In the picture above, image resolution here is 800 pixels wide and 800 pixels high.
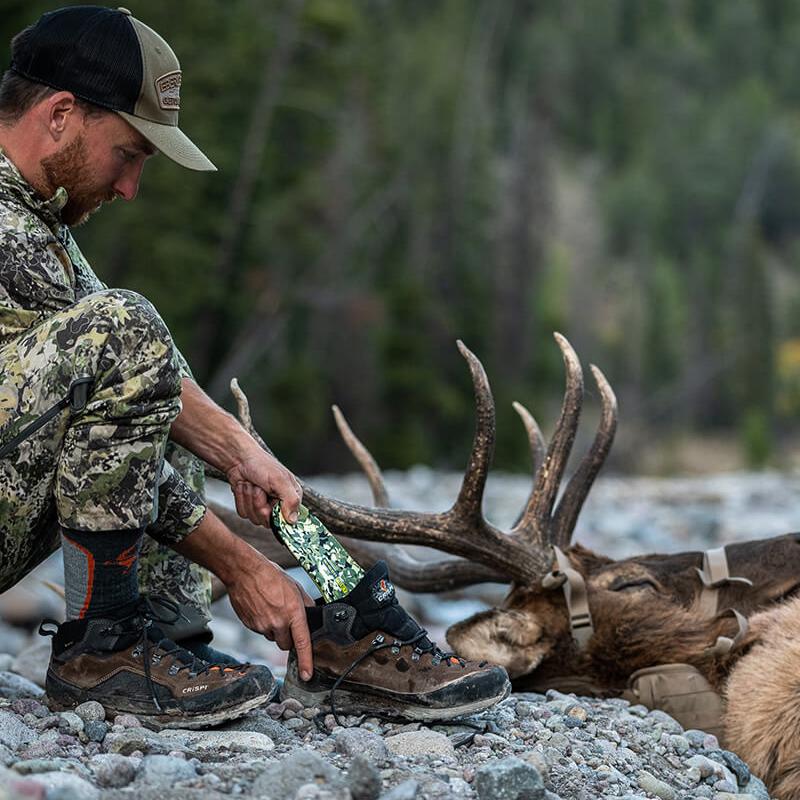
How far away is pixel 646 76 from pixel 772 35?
10.4m

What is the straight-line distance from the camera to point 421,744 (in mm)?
3400

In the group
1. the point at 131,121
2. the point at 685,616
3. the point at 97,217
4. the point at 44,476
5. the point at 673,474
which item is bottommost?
the point at 673,474

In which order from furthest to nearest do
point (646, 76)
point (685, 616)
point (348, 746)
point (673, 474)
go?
point (646, 76) < point (673, 474) < point (685, 616) < point (348, 746)

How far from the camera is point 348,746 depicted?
3.29 meters

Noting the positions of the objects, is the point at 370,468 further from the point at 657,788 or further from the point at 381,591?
the point at 657,788

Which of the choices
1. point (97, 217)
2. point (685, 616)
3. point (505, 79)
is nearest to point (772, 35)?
point (505, 79)

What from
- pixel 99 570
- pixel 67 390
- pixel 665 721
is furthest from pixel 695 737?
pixel 67 390

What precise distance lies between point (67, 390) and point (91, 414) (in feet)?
0.29

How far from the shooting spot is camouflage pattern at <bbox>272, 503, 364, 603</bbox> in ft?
12.1

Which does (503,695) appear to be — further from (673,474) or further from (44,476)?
(673,474)

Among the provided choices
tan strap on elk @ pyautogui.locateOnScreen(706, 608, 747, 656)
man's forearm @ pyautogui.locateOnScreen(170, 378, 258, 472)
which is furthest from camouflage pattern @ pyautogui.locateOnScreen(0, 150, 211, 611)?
tan strap on elk @ pyautogui.locateOnScreen(706, 608, 747, 656)

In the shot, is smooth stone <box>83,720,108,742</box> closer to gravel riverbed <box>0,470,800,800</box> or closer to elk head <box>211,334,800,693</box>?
gravel riverbed <box>0,470,800,800</box>

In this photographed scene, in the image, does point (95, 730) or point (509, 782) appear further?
point (95, 730)

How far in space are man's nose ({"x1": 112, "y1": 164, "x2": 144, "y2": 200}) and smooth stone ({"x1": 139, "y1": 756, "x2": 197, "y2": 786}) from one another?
1641 millimetres
